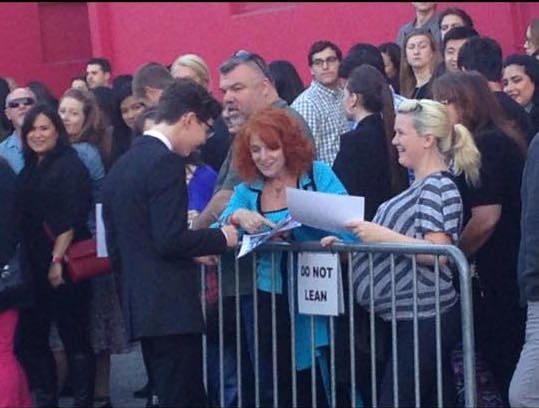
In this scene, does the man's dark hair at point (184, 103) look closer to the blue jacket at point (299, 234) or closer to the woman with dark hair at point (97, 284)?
the blue jacket at point (299, 234)

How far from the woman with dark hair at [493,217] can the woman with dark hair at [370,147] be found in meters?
0.41

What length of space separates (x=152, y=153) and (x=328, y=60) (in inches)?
158

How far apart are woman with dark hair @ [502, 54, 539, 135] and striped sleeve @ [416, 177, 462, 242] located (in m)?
1.93

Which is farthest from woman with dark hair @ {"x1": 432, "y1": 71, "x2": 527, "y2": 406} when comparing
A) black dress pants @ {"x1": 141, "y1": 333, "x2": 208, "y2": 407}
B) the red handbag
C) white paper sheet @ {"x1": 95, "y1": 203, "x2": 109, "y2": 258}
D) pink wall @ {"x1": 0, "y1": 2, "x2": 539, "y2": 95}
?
pink wall @ {"x1": 0, "y1": 2, "x2": 539, "y2": 95}

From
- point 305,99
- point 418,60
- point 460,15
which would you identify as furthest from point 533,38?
point 305,99

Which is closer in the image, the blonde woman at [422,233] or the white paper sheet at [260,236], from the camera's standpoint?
the blonde woman at [422,233]

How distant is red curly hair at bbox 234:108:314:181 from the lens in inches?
300

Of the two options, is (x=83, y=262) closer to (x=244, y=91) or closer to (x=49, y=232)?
(x=49, y=232)

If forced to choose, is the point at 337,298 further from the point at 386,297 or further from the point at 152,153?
the point at 152,153

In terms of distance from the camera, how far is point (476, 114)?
25.7 ft

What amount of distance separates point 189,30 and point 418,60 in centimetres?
522

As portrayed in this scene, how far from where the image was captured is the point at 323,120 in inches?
384

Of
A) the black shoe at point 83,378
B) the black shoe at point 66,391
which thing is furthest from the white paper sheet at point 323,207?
the black shoe at point 66,391

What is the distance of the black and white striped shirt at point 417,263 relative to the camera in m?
7.26
